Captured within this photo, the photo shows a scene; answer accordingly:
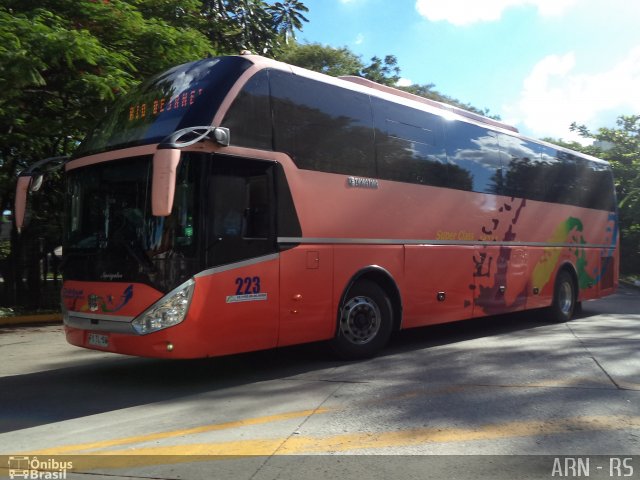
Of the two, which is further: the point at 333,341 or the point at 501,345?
the point at 501,345

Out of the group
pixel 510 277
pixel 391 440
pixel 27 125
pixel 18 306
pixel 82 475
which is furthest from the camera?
pixel 18 306

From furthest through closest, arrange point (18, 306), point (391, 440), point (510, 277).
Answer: point (18, 306)
point (510, 277)
point (391, 440)

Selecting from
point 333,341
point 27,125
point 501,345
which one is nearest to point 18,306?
point 27,125

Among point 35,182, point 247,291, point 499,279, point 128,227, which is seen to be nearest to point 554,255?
point 499,279

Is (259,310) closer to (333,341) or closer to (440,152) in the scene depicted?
(333,341)

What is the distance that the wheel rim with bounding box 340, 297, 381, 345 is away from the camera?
7617mm

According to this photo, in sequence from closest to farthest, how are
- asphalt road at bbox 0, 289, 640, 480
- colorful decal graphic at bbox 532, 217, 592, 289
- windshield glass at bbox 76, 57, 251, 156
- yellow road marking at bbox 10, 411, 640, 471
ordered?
asphalt road at bbox 0, 289, 640, 480, yellow road marking at bbox 10, 411, 640, 471, windshield glass at bbox 76, 57, 251, 156, colorful decal graphic at bbox 532, 217, 592, 289

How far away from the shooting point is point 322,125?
24.1 feet

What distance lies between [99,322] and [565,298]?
32.5 ft

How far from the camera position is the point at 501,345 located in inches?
357

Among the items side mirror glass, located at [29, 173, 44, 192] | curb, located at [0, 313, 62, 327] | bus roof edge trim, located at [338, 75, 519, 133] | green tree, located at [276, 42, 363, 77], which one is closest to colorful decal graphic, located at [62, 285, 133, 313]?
side mirror glass, located at [29, 173, 44, 192]

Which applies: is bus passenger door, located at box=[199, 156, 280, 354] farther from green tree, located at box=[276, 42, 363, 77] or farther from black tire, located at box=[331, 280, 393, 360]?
green tree, located at box=[276, 42, 363, 77]

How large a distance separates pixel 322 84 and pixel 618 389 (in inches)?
196

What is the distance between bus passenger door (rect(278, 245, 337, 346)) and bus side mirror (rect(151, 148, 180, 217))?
6.18 feet
